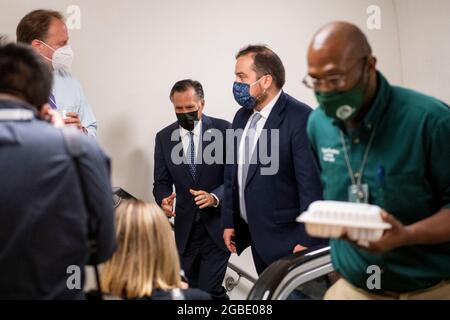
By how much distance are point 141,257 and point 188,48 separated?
346 centimetres

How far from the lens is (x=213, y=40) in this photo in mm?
5473

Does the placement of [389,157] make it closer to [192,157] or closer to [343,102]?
[343,102]

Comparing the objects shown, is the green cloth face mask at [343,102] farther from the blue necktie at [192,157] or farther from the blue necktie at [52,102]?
the blue necktie at [192,157]

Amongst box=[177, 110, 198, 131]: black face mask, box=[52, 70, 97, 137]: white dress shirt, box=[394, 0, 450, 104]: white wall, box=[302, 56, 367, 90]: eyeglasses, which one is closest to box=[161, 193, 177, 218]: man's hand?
box=[177, 110, 198, 131]: black face mask

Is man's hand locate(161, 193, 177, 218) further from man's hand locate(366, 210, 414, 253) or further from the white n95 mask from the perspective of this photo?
man's hand locate(366, 210, 414, 253)

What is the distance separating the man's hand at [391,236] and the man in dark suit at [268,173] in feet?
4.50

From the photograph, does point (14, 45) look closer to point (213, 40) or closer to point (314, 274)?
point (314, 274)

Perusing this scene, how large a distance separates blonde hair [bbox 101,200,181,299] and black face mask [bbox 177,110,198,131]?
7.94 feet

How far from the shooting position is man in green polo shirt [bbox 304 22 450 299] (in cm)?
205

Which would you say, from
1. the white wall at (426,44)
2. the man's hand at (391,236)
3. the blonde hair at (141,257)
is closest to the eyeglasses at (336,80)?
the man's hand at (391,236)

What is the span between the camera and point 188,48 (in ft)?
17.7

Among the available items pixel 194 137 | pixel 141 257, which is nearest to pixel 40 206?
pixel 141 257

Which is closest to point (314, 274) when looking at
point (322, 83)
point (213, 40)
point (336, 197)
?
point (336, 197)
